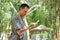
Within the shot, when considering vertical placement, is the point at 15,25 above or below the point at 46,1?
below

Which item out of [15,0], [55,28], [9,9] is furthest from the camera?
[9,9]

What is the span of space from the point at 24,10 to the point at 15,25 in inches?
8.8

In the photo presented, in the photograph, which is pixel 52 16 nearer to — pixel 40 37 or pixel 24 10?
pixel 40 37

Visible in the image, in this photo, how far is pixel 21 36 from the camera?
2.85 metres

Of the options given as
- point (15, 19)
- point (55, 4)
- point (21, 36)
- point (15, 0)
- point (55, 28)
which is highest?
point (15, 0)

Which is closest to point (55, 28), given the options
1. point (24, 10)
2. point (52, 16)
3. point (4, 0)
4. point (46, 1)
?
point (52, 16)

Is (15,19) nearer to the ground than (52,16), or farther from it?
nearer to the ground

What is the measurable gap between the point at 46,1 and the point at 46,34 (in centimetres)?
495

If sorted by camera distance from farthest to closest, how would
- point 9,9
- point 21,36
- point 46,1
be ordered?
point 9,9
point 46,1
point 21,36

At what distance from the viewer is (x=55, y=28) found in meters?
11.0

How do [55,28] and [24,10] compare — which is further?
[55,28]

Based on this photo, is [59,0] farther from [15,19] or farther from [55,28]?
[15,19]

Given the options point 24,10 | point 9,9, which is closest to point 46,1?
point 9,9

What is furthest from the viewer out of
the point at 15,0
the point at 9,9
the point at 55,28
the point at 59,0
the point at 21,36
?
the point at 9,9
